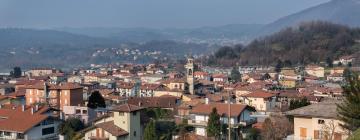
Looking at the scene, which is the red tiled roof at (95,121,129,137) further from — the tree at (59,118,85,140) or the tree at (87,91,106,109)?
the tree at (87,91,106,109)

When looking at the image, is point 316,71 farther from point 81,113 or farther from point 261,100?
point 81,113

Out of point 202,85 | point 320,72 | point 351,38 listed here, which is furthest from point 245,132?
point 351,38

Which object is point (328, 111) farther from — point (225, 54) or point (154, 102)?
point (225, 54)

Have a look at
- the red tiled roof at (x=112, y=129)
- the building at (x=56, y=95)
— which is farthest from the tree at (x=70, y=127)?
the building at (x=56, y=95)

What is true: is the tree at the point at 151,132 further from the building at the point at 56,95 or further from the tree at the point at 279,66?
the tree at the point at 279,66

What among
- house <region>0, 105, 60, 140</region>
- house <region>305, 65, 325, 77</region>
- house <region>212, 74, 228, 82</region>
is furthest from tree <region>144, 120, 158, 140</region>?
house <region>305, 65, 325, 77</region>

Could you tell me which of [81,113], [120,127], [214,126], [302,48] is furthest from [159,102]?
[302,48]
